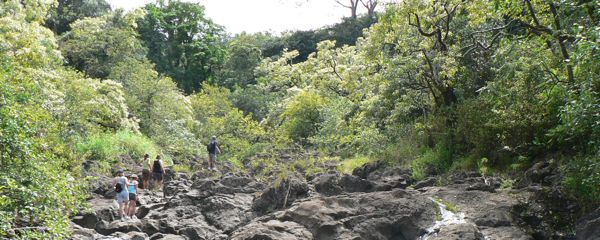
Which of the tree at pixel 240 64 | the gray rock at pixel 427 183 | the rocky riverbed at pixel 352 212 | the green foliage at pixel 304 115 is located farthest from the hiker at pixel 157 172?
the tree at pixel 240 64

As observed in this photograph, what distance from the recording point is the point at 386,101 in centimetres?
2167

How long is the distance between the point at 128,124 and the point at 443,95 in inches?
598

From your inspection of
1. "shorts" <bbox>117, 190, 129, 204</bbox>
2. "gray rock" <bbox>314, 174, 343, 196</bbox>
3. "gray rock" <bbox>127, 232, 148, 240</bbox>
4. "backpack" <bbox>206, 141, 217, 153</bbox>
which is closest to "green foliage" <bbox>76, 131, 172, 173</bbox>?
"backpack" <bbox>206, 141, 217, 153</bbox>

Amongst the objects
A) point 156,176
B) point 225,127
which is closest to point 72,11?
point 225,127

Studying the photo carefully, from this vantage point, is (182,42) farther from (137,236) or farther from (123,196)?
(137,236)

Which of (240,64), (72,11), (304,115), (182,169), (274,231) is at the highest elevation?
(72,11)

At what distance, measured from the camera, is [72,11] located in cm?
4306

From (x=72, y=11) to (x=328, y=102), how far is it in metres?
21.3

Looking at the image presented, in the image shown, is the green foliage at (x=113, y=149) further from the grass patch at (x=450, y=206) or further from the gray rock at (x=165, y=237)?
the grass patch at (x=450, y=206)

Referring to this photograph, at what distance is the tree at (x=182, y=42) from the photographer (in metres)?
49.1

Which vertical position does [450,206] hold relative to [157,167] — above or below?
below

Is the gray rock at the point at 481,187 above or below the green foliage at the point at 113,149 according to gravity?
below

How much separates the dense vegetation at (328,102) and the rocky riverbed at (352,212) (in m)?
1.02

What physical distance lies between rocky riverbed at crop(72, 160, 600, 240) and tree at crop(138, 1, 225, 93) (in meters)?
33.0
